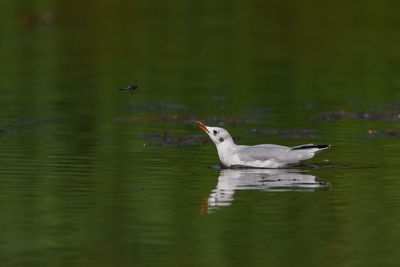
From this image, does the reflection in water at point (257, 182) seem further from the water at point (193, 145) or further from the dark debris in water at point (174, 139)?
the dark debris in water at point (174, 139)

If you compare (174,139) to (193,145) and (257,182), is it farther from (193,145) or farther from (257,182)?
(257,182)

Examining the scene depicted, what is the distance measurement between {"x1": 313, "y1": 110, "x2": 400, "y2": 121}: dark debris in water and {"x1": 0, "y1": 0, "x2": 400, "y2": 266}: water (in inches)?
1.9

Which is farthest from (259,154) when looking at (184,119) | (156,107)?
(156,107)

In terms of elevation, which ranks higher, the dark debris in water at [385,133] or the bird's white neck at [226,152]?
the dark debris in water at [385,133]

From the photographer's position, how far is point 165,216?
13.3m

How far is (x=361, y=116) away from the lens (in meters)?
21.8

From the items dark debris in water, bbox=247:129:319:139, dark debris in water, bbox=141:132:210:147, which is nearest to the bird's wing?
dark debris in water, bbox=141:132:210:147

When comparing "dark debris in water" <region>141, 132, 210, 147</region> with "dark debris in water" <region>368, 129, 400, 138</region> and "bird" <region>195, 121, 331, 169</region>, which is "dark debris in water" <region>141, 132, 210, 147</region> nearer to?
"bird" <region>195, 121, 331, 169</region>

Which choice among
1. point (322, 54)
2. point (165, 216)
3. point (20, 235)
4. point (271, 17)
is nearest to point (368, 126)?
point (165, 216)

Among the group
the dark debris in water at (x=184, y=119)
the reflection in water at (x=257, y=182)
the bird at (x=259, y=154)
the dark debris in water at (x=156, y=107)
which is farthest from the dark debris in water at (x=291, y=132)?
the dark debris in water at (x=156, y=107)

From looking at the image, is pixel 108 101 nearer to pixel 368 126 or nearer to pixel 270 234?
pixel 368 126

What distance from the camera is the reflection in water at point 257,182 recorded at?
565 inches

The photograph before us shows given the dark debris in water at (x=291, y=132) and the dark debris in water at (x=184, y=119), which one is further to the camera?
the dark debris in water at (x=184, y=119)

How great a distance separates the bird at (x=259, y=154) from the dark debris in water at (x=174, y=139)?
192 cm
